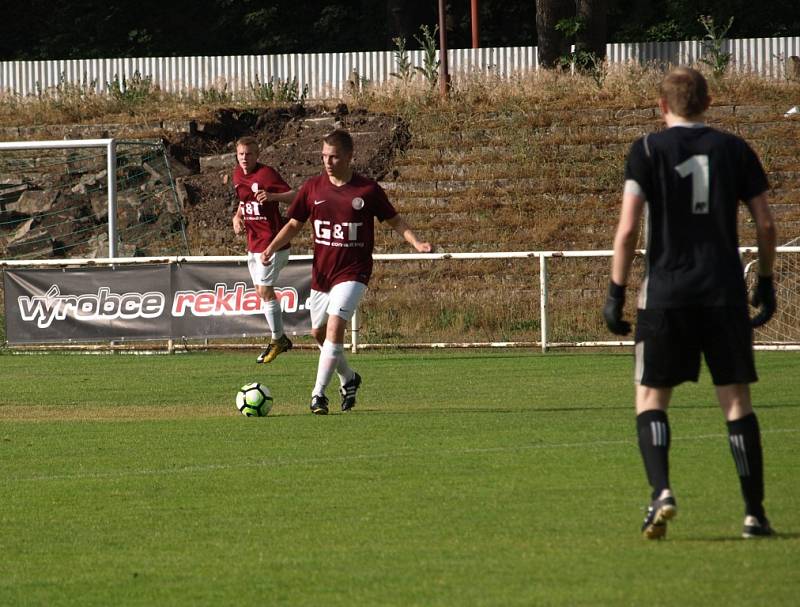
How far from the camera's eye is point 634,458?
9133mm

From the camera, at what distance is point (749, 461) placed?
649 cm

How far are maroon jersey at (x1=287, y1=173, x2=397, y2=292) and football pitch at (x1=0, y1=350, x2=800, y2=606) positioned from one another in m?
1.28

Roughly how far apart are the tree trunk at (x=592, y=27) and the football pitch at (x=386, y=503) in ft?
73.7

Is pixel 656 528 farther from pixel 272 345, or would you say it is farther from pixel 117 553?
pixel 272 345

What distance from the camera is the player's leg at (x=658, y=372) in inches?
256

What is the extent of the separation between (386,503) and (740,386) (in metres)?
2.15

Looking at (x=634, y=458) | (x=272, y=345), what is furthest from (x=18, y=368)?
(x=634, y=458)

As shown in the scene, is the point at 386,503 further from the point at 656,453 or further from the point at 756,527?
the point at 756,527

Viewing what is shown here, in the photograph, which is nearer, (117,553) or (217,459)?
(117,553)

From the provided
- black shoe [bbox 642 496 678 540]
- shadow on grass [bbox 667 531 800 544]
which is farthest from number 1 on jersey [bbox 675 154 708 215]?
shadow on grass [bbox 667 531 800 544]

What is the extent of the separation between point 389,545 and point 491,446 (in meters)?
3.51

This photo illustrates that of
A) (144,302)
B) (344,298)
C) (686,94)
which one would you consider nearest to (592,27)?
(144,302)

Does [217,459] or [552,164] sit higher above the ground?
[552,164]

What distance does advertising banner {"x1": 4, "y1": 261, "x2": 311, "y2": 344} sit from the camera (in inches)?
809
